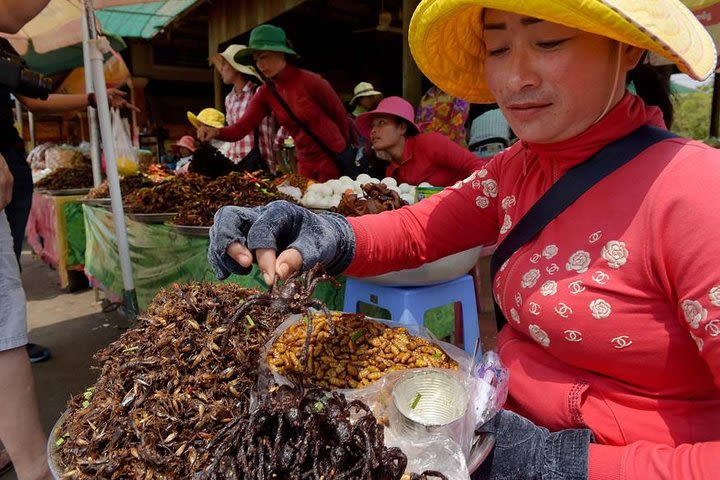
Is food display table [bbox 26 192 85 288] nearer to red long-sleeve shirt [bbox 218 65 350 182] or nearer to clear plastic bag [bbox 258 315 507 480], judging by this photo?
red long-sleeve shirt [bbox 218 65 350 182]

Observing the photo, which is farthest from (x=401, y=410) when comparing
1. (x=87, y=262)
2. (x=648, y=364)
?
(x=87, y=262)

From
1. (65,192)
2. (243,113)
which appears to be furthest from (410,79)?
(65,192)

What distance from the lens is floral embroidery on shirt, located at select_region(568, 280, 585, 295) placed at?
41.7 inches

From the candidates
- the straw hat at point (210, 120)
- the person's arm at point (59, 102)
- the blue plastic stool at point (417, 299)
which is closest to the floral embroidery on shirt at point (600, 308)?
the blue plastic stool at point (417, 299)

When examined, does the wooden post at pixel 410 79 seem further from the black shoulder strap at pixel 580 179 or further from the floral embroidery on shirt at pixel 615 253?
the floral embroidery on shirt at pixel 615 253

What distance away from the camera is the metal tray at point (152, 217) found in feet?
11.3

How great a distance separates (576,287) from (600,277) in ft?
0.18

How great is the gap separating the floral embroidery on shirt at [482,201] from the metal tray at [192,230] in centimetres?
183

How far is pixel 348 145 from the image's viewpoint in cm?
436

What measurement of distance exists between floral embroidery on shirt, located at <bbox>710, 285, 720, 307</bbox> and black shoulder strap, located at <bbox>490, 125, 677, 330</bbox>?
36 cm

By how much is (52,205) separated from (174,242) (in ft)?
10.8

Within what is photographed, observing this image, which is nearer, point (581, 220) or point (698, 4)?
point (581, 220)

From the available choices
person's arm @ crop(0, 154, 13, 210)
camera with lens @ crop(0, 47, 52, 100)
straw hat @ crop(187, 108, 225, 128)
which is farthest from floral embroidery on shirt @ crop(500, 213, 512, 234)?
straw hat @ crop(187, 108, 225, 128)

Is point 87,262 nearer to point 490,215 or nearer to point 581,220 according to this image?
point 490,215
